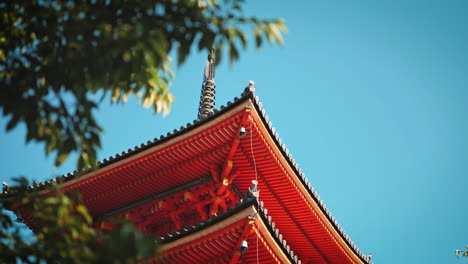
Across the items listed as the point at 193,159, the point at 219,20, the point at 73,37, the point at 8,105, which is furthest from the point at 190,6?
the point at 193,159

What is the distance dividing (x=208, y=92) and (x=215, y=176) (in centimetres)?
523

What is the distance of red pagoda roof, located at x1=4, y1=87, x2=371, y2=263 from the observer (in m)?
11.6

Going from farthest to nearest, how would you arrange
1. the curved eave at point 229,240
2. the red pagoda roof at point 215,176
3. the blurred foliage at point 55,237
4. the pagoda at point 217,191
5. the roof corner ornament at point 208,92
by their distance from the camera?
the roof corner ornament at point 208,92 < the red pagoda roof at point 215,176 < the pagoda at point 217,191 < the curved eave at point 229,240 < the blurred foliage at point 55,237

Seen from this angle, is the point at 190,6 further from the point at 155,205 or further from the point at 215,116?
the point at 155,205

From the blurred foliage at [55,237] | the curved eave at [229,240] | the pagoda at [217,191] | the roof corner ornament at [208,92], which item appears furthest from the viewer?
the roof corner ornament at [208,92]

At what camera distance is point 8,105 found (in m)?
4.42

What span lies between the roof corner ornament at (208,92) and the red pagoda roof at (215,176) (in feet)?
13.0

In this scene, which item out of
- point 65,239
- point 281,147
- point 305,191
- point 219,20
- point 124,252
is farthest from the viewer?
point 305,191

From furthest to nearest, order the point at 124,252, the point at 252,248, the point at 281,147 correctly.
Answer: the point at 281,147, the point at 252,248, the point at 124,252

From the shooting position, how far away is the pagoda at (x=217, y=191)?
1002cm

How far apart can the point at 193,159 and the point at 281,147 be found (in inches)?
84.6

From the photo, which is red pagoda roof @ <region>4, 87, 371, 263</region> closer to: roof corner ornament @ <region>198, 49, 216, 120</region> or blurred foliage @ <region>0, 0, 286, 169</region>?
roof corner ornament @ <region>198, 49, 216, 120</region>

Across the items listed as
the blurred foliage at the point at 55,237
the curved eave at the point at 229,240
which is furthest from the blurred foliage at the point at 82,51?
the curved eave at the point at 229,240

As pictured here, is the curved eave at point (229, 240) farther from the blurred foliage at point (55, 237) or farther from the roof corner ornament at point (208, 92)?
the roof corner ornament at point (208, 92)
